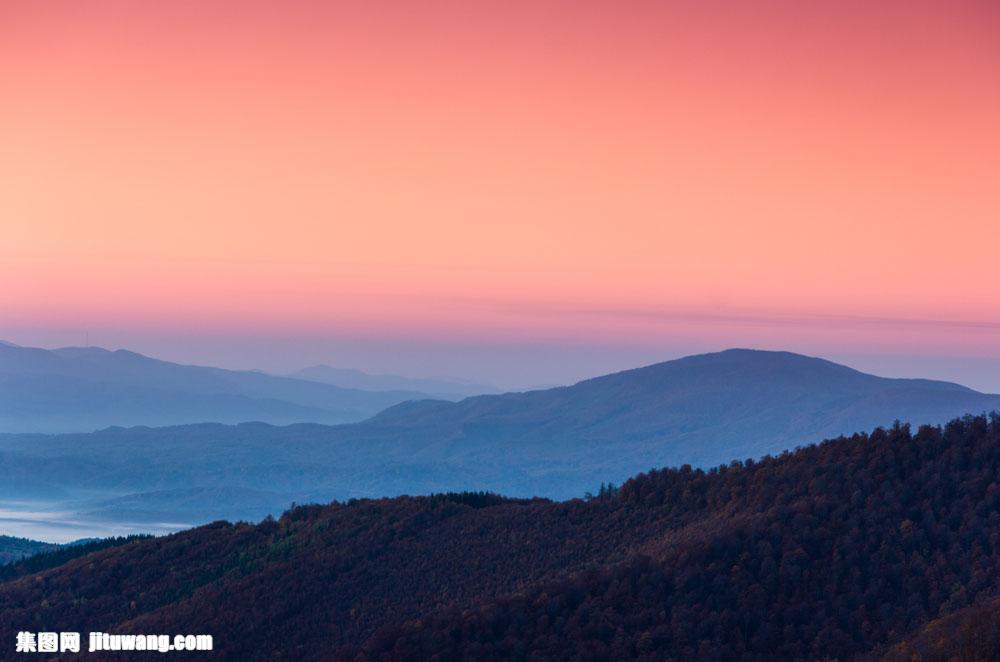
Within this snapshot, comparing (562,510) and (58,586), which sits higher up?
(562,510)


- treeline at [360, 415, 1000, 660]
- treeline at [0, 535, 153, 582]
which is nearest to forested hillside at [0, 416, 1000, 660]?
treeline at [360, 415, 1000, 660]

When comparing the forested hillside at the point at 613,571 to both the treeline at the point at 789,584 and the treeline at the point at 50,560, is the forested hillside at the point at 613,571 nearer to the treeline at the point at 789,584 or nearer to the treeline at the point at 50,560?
the treeline at the point at 789,584

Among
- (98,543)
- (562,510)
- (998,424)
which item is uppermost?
(998,424)

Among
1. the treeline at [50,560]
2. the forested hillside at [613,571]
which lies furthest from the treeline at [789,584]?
the treeline at [50,560]

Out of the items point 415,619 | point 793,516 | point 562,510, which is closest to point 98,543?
point 562,510

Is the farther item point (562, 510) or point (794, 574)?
point (562, 510)

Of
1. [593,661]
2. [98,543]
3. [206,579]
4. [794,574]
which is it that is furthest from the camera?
[98,543]

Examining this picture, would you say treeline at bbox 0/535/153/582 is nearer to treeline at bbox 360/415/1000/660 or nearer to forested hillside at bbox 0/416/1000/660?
forested hillside at bbox 0/416/1000/660

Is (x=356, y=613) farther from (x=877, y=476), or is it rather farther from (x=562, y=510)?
(x=877, y=476)
